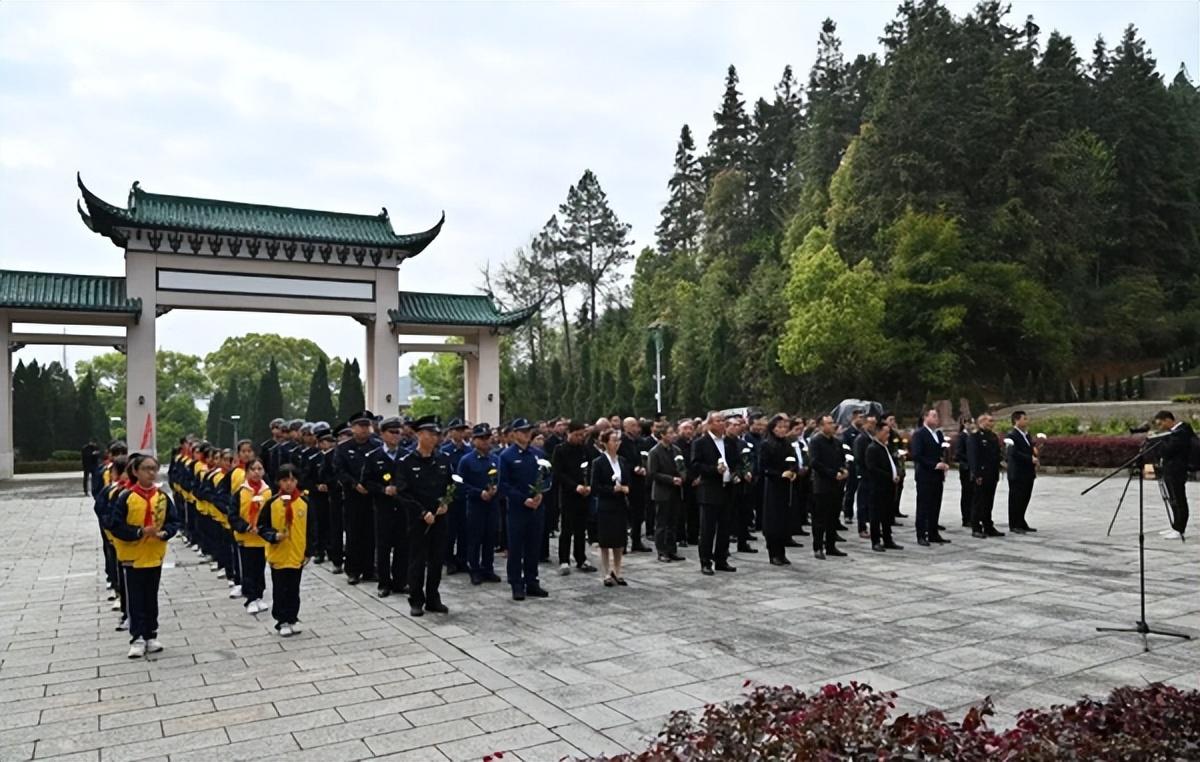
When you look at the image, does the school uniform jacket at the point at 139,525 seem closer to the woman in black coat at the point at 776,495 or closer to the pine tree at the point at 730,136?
the woman in black coat at the point at 776,495

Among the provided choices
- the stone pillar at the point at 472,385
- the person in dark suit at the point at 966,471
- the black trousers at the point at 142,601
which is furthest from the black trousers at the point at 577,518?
the stone pillar at the point at 472,385

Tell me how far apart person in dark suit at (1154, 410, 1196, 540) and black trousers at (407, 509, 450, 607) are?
958 cm

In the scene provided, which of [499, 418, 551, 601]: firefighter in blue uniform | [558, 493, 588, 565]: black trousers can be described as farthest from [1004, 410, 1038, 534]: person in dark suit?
[499, 418, 551, 601]: firefighter in blue uniform

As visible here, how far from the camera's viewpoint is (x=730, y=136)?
6431cm

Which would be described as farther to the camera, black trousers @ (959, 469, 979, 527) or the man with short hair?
black trousers @ (959, 469, 979, 527)

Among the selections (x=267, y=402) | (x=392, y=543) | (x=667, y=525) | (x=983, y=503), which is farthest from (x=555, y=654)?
(x=267, y=402)

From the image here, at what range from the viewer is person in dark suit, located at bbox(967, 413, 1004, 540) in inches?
470

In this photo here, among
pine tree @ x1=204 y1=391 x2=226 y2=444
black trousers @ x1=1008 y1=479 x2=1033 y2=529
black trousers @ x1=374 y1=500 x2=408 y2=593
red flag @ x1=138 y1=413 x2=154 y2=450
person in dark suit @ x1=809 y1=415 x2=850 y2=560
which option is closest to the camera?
black trousers @ x1=374 y1=500 x2=408 y2=593

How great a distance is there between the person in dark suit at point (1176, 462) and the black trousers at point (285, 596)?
10889mm

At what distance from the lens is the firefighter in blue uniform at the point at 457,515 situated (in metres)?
10.0

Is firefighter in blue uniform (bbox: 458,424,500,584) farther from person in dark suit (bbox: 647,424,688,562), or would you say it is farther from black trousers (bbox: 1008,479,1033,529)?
black trousers (bbox: 1008,479,1033,529)

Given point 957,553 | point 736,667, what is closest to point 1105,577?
point 957,553

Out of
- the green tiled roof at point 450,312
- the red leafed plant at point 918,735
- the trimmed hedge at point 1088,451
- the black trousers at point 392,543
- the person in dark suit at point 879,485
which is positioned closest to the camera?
the red leafed plant at point 918,735

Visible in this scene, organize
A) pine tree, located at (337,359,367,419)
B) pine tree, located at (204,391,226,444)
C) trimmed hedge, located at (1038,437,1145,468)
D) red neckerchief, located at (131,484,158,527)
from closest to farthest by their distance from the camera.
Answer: red neckerchief, located at (131,484,158,527) → trimmed hedge, located at (1038,437,1145,468) → pine tree, located at (337,359,367,419) → pine tree, located at (204,391,226,444)
